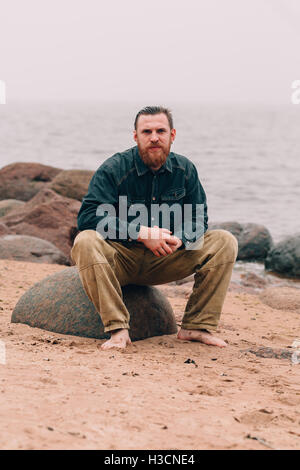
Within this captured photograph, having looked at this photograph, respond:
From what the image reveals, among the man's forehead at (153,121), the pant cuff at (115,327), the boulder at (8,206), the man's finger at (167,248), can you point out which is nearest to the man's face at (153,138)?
the man's forehead at (153,121)

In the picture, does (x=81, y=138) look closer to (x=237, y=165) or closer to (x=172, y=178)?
(x=237, y=165)

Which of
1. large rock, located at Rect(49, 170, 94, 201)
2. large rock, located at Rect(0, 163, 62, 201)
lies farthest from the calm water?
large rock, located at Rect(0, 163, 62, 201)

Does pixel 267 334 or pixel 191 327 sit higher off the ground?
pixel 191 327

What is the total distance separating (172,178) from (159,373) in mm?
1658

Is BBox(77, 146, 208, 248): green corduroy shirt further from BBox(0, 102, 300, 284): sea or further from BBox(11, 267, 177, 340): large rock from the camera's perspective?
BBox(0, 102, 300, 284): sea

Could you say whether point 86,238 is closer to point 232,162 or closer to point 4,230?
point 4,230

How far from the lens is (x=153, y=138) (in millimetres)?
4535

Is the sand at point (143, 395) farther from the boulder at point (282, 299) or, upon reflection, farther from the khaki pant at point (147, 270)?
the boulder at point (282, 299)

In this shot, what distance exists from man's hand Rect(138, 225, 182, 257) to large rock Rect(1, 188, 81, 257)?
19.1 feet

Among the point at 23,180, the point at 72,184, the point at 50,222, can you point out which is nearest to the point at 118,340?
the point at 50,222

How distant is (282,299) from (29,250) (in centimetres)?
380

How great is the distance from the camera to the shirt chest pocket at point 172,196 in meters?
4.66

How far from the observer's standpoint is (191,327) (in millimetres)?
4711
